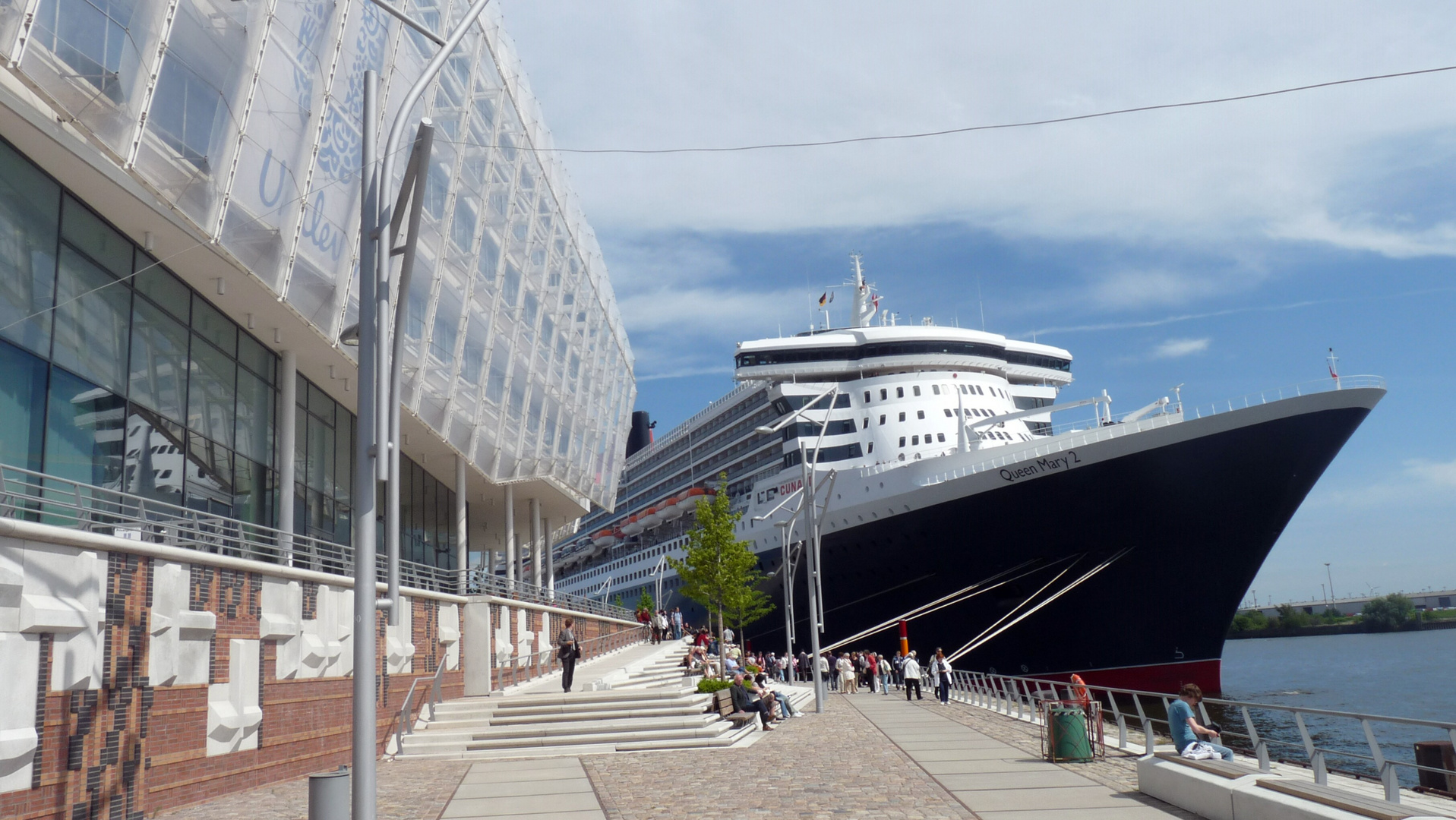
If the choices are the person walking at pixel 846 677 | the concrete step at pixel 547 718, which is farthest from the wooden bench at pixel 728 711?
the person walking at pixel 846 677

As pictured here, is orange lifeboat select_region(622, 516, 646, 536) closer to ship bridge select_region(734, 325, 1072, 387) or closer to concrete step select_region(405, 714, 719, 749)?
ship bridge select_region(734, 325, 1072, 387)

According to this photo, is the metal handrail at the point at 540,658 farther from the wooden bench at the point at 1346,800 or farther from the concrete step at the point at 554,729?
the wooden bench at the point at 1346,800

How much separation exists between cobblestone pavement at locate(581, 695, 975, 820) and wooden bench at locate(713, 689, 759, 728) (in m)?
0.97

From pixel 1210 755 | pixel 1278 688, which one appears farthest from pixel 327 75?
pixel 1278 688

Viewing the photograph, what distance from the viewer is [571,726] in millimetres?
17969

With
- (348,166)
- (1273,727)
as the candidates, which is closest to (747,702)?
(348,166)

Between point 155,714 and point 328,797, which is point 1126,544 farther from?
point 328,797

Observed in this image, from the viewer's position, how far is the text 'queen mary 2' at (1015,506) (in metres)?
32.3

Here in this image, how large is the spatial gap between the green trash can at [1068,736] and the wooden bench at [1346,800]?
5.10 metres

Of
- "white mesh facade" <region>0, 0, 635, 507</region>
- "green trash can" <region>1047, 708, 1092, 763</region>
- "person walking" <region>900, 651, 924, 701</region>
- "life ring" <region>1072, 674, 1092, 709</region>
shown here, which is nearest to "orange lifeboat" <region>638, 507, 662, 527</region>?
"white mesh facade" <region>0, 0, 635, 507</region>

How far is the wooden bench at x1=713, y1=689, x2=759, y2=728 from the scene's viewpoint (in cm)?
1977

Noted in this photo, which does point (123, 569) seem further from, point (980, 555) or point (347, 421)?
point (980, 555)

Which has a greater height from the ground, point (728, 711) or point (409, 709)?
point (409, 709)

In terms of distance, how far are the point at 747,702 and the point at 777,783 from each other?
7374mm
